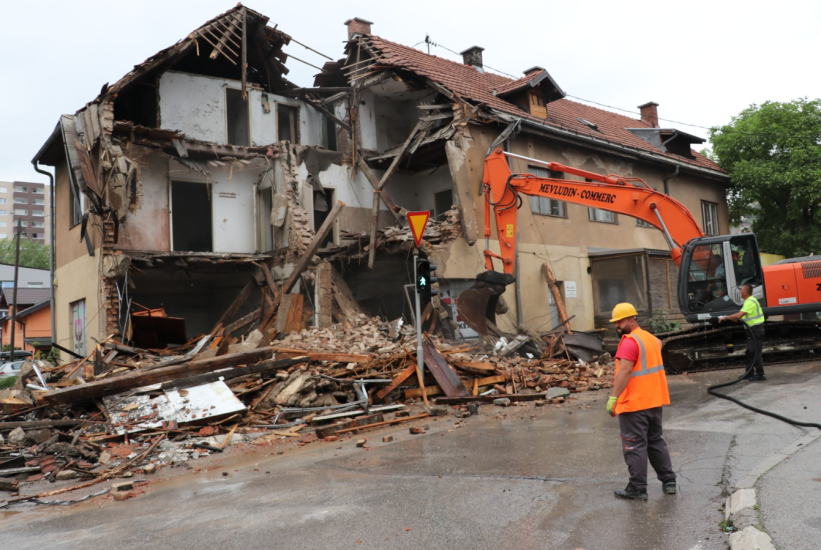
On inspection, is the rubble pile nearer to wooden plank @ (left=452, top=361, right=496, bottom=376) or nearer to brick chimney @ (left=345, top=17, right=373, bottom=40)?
wooden plank @ (left=452, top=361, right=496, bottom=376)

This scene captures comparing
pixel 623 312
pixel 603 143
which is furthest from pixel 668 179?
pixel 623 312

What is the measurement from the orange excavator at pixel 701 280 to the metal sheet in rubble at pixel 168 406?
19.4 feet

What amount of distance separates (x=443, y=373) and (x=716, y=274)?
5.81 meters

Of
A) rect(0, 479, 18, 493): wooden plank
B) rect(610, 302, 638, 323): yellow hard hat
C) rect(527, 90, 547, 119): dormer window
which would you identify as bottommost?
rect(0, 479, 18, 493): wooden plank

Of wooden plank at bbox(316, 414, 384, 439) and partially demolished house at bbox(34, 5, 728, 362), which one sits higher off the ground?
partially demolished house at bbox(34, 5, 728, 362)

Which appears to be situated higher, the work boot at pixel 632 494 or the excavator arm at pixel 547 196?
the excavator arm at pixel 547 196

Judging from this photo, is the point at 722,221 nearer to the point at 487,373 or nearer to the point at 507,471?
the point at 487,373

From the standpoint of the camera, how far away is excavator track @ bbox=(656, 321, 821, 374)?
1357cm

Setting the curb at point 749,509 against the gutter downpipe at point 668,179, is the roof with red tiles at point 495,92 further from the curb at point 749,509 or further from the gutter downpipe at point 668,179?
the curb at point 749,509

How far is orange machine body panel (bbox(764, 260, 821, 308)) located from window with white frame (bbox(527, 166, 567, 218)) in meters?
6.62

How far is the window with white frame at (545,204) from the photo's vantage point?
63.1ft

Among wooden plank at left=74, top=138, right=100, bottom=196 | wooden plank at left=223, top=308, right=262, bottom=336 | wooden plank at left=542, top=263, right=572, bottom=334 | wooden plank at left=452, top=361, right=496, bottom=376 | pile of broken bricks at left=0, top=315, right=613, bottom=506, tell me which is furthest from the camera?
wooden plank at left=542, top=263, right=572, bottom=334

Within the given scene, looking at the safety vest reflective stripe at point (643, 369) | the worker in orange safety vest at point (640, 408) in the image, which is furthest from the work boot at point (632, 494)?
the safety vest reflective stripe at point (643, 369)

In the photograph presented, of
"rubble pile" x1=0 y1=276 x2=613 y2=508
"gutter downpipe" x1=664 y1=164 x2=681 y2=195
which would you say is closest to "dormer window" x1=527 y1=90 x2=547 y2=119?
"gutter downpipe" x1=664 y1=164 x2=681 y2=195
